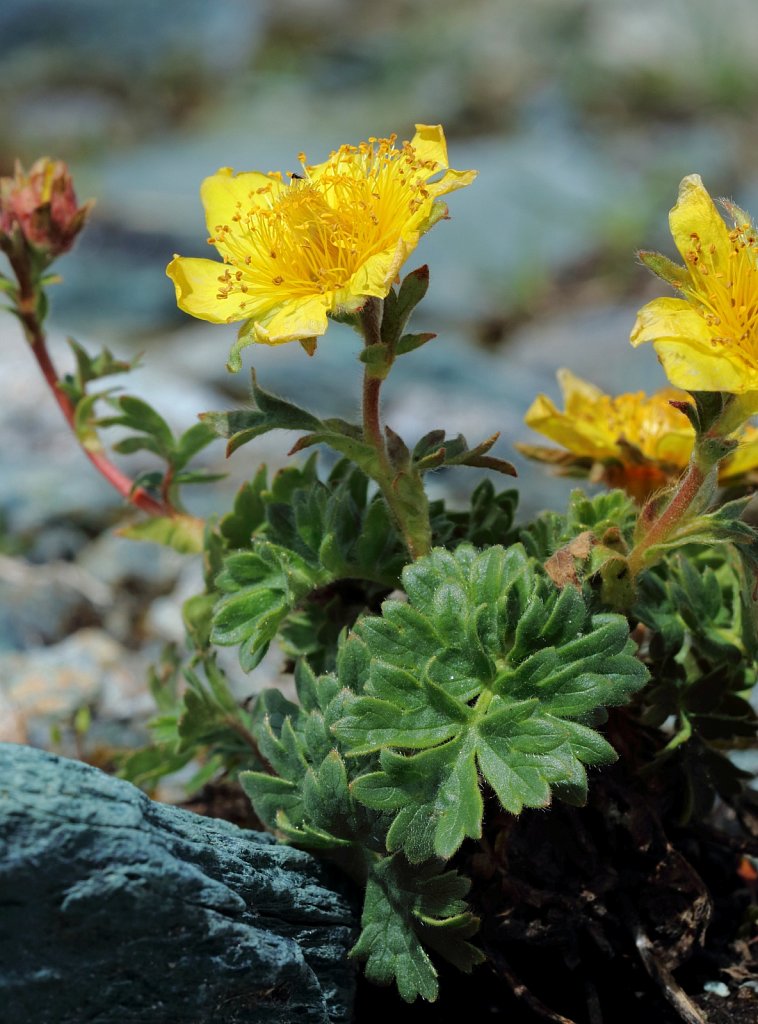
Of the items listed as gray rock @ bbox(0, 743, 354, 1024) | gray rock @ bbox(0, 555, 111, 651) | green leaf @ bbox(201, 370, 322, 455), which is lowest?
gray rock @ bbox(0, 555, 111, 651)

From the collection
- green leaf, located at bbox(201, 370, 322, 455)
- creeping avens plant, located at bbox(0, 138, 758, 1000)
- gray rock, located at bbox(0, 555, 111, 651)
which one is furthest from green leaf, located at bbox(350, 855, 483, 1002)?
gray rock, located at bbox(0, 555, 111, 651)

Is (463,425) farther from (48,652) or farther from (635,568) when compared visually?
(635,568)

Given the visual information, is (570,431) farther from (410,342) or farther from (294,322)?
(294,322)

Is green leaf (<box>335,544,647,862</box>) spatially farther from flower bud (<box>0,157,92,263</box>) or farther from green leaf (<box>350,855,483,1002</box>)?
flower bud (<box>0,157,92,263</box>)

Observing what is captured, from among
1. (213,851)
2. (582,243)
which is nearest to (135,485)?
(213,851)

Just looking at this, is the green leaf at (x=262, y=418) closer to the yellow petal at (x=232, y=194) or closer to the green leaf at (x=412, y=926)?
the yellow petal at (x=232, y=194)

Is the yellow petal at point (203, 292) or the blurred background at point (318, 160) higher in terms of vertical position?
the yellow petal at point (203, 292)

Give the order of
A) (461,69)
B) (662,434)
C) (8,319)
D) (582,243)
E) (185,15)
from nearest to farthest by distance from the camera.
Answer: (662,434)
(8,319)
(582,243)
(461,69)
(185,15)

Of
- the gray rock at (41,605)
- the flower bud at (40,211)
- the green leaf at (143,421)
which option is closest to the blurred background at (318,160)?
the gray rock at (41,605)
